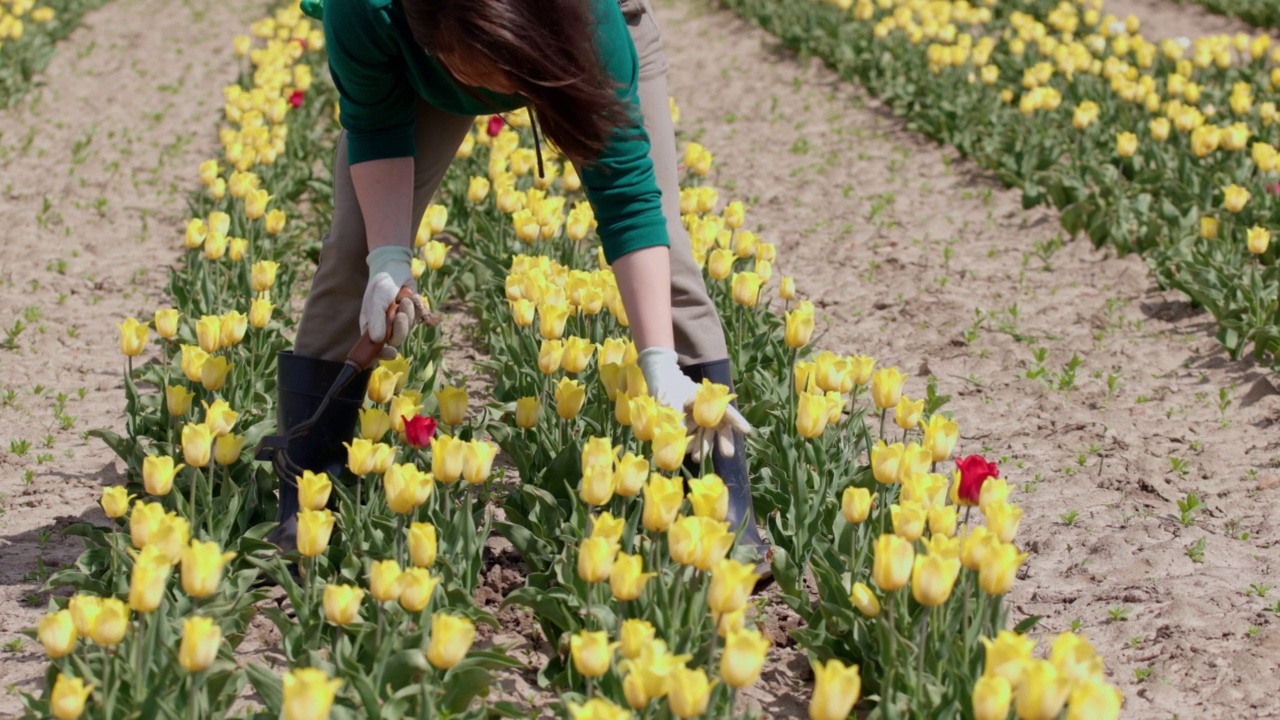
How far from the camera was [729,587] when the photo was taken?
7.48ft

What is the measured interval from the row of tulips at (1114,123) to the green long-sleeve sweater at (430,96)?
2.79 metres

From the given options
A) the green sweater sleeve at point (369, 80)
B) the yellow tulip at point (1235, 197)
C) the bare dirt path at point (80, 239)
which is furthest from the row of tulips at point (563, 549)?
the yellow tulip at point (1235, 197)

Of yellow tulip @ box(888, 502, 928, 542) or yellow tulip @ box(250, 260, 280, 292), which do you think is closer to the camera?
yellow tulip @ box(888, 502, 928, 542)

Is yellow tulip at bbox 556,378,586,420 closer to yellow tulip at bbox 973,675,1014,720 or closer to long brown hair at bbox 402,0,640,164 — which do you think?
long brown hair at bbox 402,0,640,164

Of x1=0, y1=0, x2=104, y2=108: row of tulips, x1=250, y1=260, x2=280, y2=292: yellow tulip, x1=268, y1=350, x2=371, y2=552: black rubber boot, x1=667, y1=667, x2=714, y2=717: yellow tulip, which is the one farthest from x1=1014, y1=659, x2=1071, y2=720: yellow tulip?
x1=0, y1=0, x2=104, y2=108: row of tulips

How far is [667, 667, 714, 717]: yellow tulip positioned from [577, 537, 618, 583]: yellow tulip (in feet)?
1.30

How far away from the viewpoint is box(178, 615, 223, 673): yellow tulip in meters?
2.19

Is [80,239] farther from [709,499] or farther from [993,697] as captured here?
[993,697]

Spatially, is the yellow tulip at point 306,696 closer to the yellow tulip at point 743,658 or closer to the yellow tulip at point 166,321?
the yellow tulip at point 743,658

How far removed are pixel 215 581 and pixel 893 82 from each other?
22.9 ft

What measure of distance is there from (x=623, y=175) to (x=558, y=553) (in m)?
0.89

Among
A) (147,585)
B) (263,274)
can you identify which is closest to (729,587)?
(147,585)

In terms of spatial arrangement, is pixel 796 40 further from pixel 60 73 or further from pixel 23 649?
pixel 23 649

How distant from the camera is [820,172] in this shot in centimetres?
737
